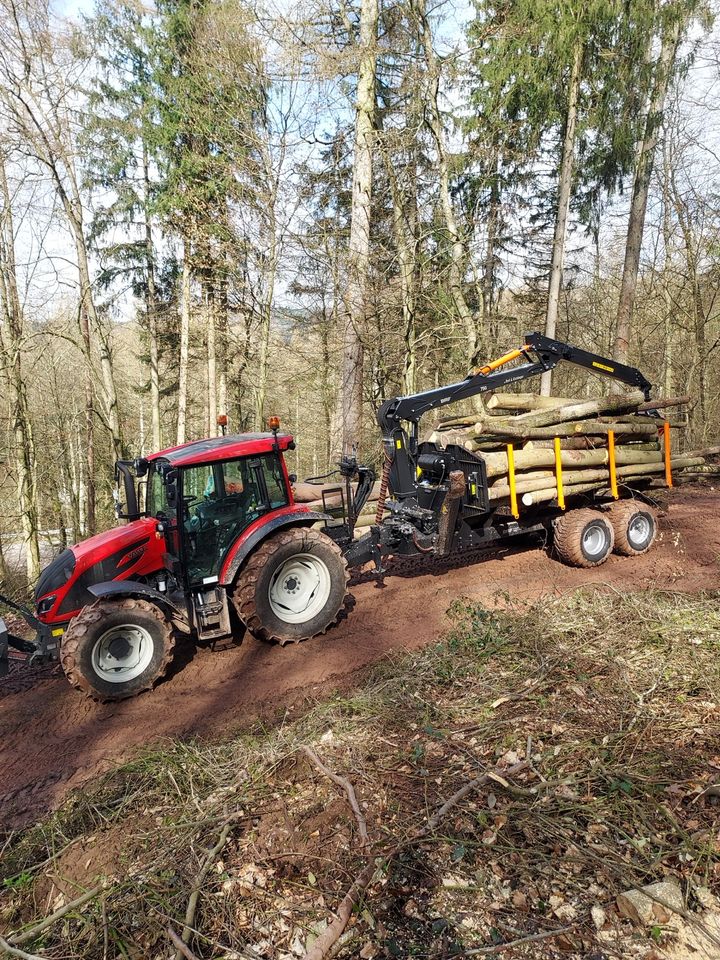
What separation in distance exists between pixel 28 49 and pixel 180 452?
10.4m

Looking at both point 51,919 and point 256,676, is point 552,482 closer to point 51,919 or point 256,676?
point 256,676

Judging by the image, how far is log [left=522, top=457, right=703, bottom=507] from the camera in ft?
22.6

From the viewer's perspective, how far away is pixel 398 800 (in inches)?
125

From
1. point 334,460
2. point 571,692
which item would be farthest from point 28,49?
point 571,692

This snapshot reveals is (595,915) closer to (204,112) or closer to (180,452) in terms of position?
(180,452)

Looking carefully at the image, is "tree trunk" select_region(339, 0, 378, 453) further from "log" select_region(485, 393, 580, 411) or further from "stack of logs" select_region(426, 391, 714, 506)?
"log" select_region(485, 393, 580, 411)

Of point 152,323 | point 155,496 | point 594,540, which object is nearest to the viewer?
point 155,496

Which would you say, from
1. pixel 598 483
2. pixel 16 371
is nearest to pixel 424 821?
pixel 598 483

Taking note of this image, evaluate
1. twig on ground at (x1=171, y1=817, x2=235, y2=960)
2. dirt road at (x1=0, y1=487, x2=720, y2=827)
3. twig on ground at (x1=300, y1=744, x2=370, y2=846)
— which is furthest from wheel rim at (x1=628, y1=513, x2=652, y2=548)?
twig on ground at (x1=171, y1=817, x2=235, y2=960)

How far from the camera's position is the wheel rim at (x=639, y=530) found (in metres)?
7.75

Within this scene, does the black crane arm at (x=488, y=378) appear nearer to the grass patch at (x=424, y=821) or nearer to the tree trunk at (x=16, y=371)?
the grass patch at (x=424, y=821)

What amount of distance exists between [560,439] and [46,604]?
6.04 m

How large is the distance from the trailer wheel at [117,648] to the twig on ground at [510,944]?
3472 mm

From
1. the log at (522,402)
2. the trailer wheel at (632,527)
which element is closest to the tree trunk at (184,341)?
the log at (522,402)
